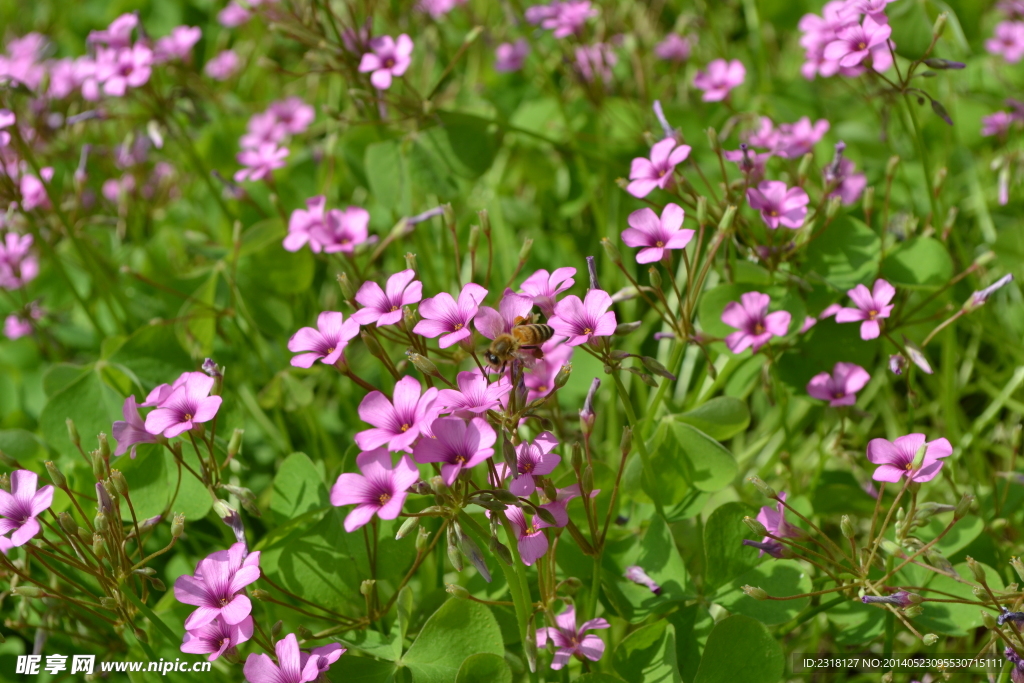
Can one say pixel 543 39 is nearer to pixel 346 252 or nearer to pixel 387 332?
pixel 346 252

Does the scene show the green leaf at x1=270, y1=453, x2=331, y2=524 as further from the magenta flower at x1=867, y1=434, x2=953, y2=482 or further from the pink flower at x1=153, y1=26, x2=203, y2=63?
the pink flower at x1=153, y1=26, x2=203, y2=63

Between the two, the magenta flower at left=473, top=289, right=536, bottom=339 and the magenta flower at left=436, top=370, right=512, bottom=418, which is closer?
the magenta flower at left=436, top=370, right=512, bottom=418

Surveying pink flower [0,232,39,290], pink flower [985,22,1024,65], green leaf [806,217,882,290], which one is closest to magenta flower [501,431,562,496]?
green leaf [806,217,882,290]

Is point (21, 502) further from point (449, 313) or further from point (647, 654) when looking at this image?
point (647, 654)

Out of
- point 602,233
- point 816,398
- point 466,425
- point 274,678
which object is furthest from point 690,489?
point 602,233

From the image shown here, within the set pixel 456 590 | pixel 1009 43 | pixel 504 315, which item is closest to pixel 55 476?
pixel 456 590

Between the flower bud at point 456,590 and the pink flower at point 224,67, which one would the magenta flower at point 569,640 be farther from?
the pink flower at point 224,67
